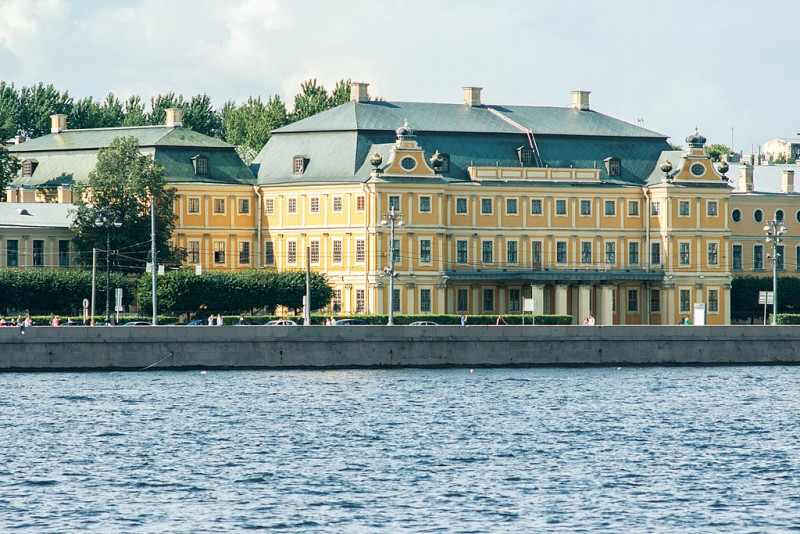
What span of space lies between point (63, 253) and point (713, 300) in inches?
1645

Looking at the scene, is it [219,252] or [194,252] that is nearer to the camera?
[194,252]

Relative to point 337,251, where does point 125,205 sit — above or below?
above

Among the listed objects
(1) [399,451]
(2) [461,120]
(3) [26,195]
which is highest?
(2) [461,120]

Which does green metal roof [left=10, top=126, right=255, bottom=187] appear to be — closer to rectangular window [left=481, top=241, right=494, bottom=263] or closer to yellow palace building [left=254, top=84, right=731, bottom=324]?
yellow palace building [left=254, top=84, right=731, bottom=324]

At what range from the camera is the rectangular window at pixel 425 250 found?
117 meters

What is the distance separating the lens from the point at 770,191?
132 metres

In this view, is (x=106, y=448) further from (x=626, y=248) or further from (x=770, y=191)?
(x=770, y=191)

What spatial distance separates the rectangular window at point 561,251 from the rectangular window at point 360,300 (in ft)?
45.0

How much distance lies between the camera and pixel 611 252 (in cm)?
12281

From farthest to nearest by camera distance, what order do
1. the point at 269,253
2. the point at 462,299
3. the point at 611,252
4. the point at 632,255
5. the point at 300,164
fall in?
the point at 632,255
the point at 611,252
the point at 269,253
the point at 300,164
the point at 462,299

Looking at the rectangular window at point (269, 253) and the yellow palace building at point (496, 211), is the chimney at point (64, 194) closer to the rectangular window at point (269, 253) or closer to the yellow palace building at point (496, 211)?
the yellow palace building at point (496, 211)

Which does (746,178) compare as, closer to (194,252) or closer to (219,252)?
(219,252)

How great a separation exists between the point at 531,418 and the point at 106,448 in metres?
17.2

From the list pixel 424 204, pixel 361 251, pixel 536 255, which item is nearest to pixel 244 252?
pixel 361 251
